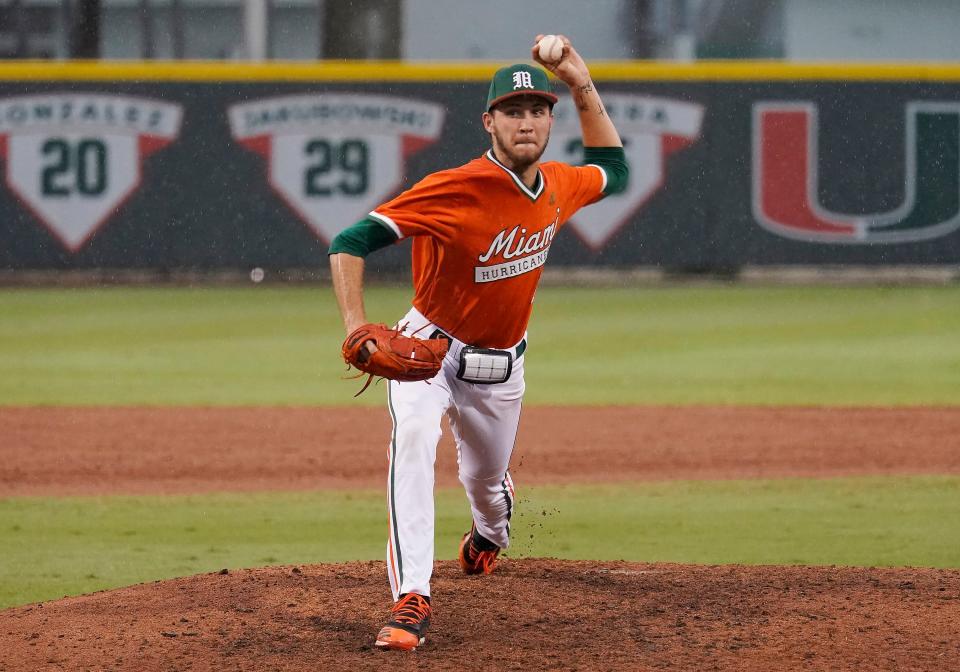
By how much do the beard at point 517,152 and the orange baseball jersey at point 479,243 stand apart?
36 mm

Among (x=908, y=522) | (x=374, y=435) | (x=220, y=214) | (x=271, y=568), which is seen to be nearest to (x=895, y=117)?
(x=220, y=214)

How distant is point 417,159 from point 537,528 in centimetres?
1144

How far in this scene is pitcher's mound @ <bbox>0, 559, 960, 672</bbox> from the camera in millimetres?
4051

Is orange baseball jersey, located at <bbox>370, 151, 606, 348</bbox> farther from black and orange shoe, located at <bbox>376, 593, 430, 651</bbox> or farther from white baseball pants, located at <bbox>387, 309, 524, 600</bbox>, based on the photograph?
black and orange shoe, located at <bbox>376, 593, 430, 651</bbox>

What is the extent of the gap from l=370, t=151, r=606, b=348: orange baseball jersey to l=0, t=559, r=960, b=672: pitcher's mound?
2.97ft

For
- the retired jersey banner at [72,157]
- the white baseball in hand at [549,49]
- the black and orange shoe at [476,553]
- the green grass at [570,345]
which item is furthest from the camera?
the retired jersey banner at [72,157]

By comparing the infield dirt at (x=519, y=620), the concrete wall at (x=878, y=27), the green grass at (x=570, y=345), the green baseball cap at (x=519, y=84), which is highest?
the concrete wall at (x=878, y=27)

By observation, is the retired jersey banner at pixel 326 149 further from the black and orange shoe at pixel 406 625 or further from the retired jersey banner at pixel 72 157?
the black and orange shoe at pixel 406 625

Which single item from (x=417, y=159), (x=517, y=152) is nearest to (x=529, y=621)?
(x=517, y=152)

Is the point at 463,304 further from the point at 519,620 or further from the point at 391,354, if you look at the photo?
the point at 519,620

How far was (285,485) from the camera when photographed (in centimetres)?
736

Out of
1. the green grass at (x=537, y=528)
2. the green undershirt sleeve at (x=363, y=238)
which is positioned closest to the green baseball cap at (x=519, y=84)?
the green undershirt sleeve at (x=363, y=238)

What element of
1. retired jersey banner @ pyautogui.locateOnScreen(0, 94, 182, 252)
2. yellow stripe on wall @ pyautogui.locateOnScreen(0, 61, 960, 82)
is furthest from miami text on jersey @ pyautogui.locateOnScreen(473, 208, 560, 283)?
retired jersey banner @ pyautogui.locateOnScreen(0, 94, 182, 252)

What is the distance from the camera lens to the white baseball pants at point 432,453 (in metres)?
4.30
